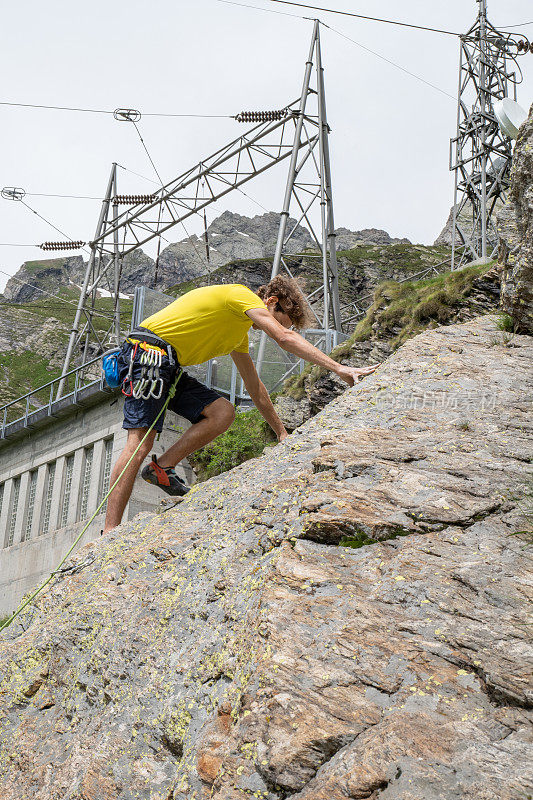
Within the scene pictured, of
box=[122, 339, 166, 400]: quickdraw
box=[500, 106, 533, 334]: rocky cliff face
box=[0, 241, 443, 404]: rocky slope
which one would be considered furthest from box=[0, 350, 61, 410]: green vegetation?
box=[500, 106, 533, 334]: rocky cliff face

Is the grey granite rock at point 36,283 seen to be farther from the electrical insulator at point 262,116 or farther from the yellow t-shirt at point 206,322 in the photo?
the yellow t-shirt at point 206,322

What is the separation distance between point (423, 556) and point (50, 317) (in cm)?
13175

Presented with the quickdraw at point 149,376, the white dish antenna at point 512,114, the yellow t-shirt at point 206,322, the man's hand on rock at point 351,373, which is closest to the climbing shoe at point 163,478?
the quickdraw at point 149,376

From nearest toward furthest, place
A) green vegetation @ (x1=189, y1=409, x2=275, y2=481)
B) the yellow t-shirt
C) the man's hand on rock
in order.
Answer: the man's hand on rock < the yellow t-shirt < green vegetation @ (x1=189, y1=409, x2=275, y2=481)

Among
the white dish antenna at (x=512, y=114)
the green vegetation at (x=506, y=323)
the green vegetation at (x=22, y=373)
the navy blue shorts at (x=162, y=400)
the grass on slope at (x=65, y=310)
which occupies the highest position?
the white dish antenna at (x=512, y=114)

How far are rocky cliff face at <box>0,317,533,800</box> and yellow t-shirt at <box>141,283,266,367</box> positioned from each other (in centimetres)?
111

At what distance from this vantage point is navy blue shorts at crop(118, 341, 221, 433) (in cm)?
612

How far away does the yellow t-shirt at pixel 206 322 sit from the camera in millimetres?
5996

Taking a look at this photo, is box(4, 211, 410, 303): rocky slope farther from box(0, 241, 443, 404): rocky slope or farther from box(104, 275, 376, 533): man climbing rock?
box(104, 275, 376, 533): man climbing rock

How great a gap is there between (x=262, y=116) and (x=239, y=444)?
1337 cm

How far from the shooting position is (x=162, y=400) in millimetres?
6164

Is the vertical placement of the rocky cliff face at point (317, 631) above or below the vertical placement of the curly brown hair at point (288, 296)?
below

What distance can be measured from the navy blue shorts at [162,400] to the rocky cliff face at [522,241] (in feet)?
7.97

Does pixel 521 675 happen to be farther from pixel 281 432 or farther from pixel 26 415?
pixel 26 415
